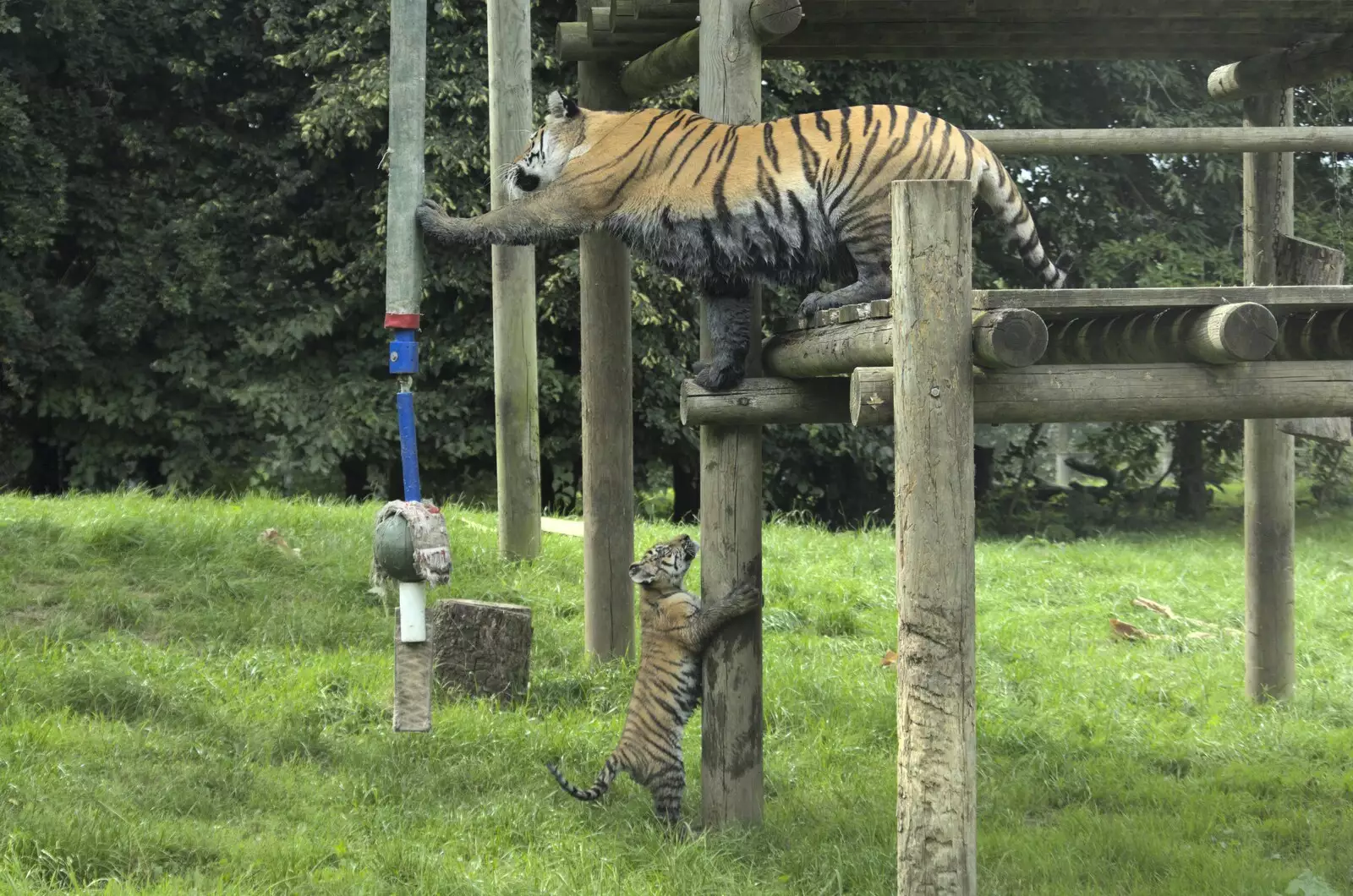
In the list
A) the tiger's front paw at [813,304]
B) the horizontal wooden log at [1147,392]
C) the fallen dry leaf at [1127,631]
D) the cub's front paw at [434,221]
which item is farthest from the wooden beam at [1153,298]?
the fallen dry leaf at [1127,631]

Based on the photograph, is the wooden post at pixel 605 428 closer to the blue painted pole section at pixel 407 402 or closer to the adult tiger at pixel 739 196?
the adult tiger at pixel 739 196

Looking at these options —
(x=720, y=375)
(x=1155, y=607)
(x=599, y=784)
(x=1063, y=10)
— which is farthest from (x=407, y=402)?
(x=1155, y=607)

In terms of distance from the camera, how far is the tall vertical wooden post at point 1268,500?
7125 millimetres

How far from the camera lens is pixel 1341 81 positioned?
15148mm

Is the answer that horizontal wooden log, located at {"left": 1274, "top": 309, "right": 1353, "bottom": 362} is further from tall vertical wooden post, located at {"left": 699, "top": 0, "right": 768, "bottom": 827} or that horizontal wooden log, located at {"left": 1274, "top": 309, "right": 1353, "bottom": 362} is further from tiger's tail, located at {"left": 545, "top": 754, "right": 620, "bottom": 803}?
tiger's tail, located at {"left": 545, "top": 754, "right": 620, "bottom": 803}

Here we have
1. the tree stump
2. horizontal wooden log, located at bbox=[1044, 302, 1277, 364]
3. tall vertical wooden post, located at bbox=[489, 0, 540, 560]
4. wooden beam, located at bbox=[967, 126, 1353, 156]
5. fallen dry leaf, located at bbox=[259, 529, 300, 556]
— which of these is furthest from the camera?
tall vertical wooden post, located at bbox=[489, 0, 540, 560]

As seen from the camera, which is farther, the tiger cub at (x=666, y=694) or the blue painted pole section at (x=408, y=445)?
the tiger cub at (x=666, y=694)

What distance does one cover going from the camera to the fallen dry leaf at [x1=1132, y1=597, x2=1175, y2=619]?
367 inches

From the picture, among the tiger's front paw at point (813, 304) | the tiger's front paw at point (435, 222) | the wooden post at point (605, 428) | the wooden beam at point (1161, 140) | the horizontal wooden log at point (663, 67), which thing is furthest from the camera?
the wooden post at point (605, 428)

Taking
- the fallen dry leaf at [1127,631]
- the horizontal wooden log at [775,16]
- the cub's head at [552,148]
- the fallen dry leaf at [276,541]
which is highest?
the horizontal wooden log at [775,16]

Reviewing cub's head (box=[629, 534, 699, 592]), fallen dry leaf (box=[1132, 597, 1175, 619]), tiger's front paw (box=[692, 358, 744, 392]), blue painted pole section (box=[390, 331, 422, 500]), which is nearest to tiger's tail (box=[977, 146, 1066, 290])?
tiger's front paw (box=[692, 358, 744, 392])

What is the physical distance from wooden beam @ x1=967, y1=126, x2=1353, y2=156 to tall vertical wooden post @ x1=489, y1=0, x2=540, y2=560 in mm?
3841

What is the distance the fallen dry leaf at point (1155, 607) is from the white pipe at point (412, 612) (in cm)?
651

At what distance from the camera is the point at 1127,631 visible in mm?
8773
